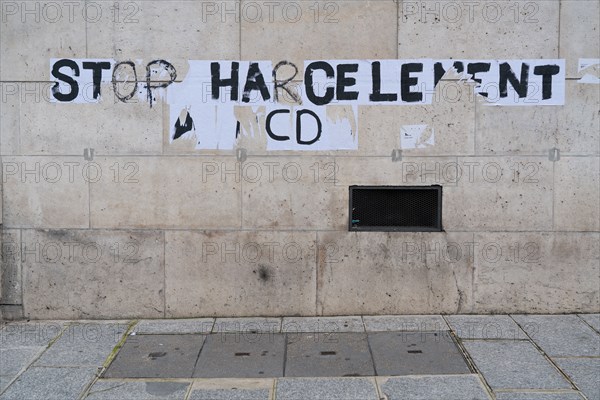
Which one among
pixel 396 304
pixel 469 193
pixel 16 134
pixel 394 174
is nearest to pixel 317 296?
pixel 396 304

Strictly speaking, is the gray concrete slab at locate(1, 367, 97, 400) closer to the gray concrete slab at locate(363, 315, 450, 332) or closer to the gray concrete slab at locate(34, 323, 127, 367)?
the gray concrete slab at locate(34, 323, 127, 367)

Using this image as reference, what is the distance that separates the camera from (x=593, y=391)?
→ 425 centimetres

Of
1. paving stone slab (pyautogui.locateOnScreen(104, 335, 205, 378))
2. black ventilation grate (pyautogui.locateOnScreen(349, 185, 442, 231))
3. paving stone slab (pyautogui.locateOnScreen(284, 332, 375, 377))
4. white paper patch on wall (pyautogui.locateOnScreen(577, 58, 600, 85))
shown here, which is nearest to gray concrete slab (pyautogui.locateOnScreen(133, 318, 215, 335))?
paving stone slab (pyautogui.locateOnScreen(104, 335, 205, 378))

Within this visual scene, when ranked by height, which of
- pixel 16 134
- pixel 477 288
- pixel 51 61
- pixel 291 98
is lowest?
pixel 477 288

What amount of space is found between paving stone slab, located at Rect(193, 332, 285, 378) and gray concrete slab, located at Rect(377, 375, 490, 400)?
89 cm

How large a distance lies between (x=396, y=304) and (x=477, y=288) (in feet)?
2.72

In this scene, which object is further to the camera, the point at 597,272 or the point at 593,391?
the point at 597,272

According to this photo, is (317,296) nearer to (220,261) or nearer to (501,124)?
(220,261)

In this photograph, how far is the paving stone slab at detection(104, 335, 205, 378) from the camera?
4656 millimetres

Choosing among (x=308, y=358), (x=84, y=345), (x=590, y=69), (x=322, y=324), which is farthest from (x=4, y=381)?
(x=590, y=69)

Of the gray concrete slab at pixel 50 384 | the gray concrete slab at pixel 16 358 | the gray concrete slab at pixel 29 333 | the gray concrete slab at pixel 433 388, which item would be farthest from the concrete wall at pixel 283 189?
the gray concrete slab at pixel 433 388

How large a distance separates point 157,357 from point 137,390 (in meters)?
0.61

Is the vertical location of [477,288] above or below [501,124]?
below

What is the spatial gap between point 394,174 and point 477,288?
55.6 inches
